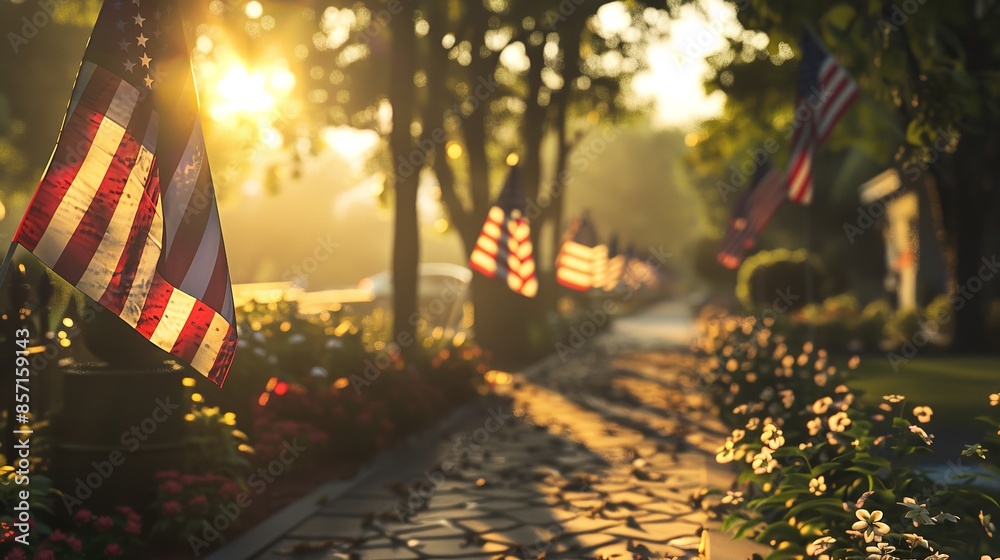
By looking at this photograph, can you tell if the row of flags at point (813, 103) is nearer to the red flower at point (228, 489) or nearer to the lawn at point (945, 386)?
the lawn at point (945, 386)

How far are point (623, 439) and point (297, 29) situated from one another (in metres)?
13.4

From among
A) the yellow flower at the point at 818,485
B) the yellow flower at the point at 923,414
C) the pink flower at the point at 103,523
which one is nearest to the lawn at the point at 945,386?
the yellow flower at the point at 923,414

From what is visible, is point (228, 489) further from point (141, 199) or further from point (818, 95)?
point (818, 95)

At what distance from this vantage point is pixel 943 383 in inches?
625

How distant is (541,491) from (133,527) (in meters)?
3.83

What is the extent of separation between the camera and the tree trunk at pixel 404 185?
548 inches

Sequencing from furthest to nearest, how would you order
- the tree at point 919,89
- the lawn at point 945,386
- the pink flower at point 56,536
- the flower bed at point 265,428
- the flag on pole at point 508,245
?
the flag on pole at point 508,245 < the lawn at point 945,386 < the tree at point 919,89 < the flower bed at point 265,428 < the pink flower at point 56,536

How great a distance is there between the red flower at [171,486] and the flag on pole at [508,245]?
907 centimetres

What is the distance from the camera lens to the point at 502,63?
1262 inches

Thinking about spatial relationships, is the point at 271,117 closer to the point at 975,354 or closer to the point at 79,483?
the point at 975,354

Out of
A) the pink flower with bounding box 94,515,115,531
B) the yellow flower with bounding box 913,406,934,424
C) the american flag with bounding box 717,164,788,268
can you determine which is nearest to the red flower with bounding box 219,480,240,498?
the pink flower with bounding box 94,515,115,531

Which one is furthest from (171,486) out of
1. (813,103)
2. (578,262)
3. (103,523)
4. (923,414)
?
(578,262)

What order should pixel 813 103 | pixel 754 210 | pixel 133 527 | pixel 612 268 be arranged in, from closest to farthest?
pixel 133 527
pixel 813 103
pixel 754 210
pixel 612 268

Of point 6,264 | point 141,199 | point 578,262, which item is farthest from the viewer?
point 578,262
